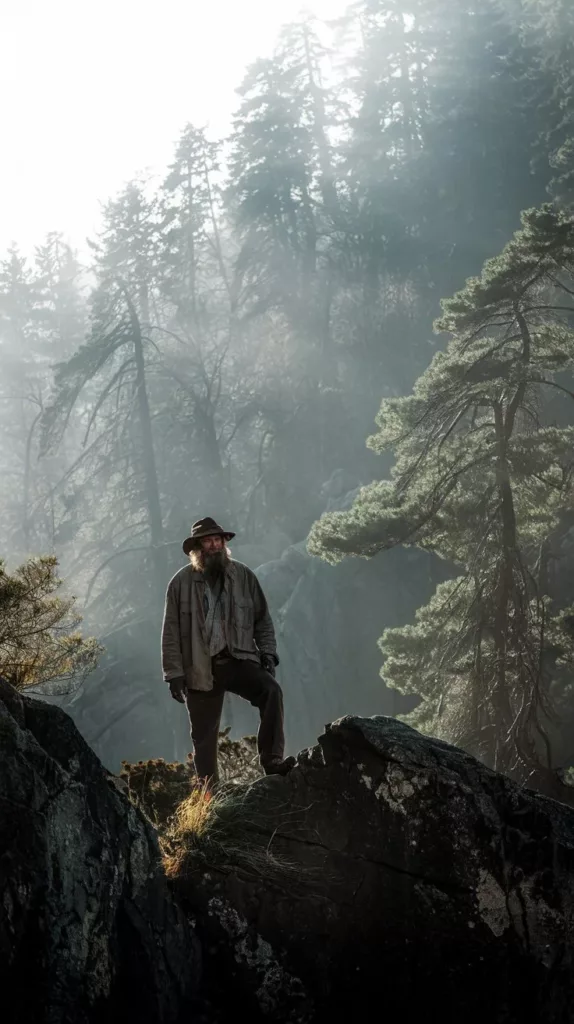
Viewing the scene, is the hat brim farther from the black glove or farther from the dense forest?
the dense forest

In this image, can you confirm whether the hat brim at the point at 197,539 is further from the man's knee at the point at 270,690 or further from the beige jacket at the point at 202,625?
the man's knee at the point at 270,690

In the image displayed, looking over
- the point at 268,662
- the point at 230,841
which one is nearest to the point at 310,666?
the point at 268,662

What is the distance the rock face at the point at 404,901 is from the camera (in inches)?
219

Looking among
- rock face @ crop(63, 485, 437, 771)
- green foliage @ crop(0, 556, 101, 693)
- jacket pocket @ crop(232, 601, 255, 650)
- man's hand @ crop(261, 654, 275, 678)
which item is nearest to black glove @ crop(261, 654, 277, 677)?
man's hand @ crop(261, 654, 275, 678)

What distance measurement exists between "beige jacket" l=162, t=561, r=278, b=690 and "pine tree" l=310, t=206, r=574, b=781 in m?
9.13

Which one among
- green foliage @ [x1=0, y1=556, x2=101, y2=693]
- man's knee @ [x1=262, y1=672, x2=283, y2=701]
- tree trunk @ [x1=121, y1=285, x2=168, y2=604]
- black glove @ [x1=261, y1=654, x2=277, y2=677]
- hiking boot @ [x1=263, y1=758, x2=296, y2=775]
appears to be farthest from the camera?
tree trunk @ [x1=121, y1=285, x2=168, y2=604]

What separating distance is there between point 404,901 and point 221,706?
1.72m

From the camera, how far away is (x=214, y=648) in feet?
22.2

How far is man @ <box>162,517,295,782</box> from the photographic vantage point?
6.71 meters

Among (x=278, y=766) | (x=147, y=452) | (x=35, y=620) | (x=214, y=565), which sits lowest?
(x=278, y=766)

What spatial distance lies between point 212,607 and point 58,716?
1374 millimetres

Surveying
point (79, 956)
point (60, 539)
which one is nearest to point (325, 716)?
point (60, 539)

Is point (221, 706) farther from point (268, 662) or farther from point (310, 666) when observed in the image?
point (310, 666)

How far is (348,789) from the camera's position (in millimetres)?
6148
